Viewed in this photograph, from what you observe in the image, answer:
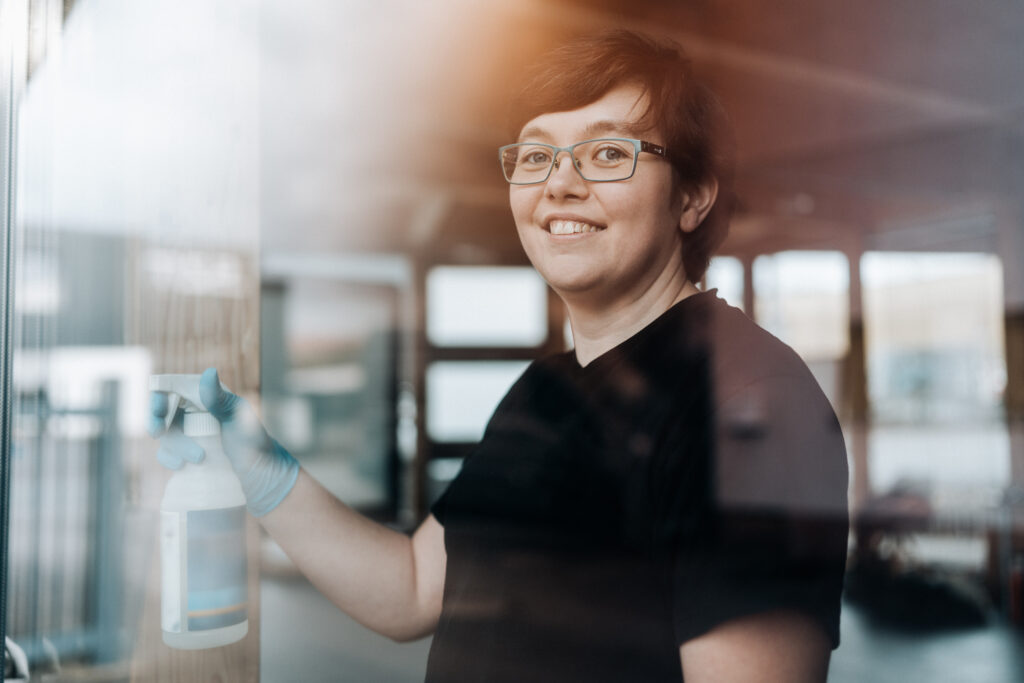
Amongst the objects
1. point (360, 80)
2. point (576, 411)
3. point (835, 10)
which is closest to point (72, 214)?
point (576, 411)

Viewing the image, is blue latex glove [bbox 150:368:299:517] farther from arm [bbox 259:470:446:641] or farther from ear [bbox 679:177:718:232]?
ear [bbox 679:177:718:232]

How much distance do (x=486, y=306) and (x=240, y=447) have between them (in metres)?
2.47

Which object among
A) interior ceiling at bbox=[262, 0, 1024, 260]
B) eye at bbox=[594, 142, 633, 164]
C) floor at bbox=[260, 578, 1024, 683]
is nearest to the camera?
eye at bbox=[594, 142, 633, 164]

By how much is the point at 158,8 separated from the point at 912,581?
417 cm

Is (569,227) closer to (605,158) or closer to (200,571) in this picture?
(605,158)

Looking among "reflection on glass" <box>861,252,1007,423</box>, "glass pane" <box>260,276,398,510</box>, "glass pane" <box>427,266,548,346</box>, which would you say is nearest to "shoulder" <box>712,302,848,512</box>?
"glass pane" <box>427,266,548,346</box>

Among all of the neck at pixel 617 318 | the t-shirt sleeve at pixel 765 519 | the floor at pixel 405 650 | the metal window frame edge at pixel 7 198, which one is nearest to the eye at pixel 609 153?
the neck at pixel 617 318

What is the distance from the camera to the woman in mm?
620

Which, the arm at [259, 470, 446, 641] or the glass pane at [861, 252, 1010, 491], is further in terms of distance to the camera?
the glass pane at [861, 252, 1010, 491]

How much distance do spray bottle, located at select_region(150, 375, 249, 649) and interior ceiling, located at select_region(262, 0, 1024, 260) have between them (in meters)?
0.46

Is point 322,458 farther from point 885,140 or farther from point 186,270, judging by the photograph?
point 186,270

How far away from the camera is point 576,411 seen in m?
0.77

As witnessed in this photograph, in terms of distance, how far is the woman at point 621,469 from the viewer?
62cm

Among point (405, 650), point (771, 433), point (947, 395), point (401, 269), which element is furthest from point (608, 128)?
point (401, 269)
